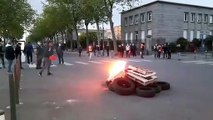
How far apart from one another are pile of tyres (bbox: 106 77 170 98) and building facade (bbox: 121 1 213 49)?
42.3 meters

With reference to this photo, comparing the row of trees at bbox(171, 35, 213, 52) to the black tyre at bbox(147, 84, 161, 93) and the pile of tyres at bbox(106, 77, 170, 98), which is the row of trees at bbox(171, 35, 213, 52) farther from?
the pile of tyres at bbox(106, 77, 170, 98)

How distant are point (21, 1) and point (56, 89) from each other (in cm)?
4678

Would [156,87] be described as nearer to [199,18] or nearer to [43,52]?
[43,52]

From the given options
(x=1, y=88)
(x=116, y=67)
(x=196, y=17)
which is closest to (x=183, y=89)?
(x=116, y=67)

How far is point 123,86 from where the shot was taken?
12469mm

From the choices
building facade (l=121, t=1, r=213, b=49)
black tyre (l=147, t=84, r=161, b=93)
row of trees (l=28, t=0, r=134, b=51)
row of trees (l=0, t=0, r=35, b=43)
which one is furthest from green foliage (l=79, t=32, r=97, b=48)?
black tyre (l=147, t=84, r=161, b=93)

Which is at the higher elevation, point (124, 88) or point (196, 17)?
point (196, 17)

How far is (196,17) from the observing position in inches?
2547

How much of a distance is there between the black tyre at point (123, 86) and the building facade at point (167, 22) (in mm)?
42352

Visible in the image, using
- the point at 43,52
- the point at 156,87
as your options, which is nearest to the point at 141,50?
the point at 43,52

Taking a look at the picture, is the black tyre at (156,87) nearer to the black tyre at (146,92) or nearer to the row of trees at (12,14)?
the black tyre at (146,92)

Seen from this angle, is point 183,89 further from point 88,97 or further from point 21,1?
point 21,1

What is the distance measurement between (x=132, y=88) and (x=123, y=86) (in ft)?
1.30

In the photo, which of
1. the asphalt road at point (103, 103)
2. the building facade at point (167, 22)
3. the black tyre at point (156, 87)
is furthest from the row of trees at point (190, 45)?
the black tyre at point (156, 87)
